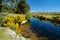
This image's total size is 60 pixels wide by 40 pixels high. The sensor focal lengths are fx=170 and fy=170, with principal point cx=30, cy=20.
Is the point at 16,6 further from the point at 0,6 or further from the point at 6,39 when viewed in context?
the point at 6,39

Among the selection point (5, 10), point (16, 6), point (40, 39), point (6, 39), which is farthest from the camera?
point (16, 6)

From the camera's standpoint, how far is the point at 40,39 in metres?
26.3

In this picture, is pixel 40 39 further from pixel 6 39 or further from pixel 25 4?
pixel 25 4

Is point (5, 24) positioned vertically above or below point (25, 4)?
above

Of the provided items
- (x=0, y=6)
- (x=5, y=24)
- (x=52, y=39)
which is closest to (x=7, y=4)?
(x=0, y=6)

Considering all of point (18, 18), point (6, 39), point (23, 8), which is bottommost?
point (23, 8)

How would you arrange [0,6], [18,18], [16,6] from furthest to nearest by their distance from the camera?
[16,6], [0,6], [18,18]

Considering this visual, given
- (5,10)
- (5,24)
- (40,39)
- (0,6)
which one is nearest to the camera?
(40,39)

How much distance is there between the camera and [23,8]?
9431cm

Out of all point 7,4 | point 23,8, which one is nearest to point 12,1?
point 7,4

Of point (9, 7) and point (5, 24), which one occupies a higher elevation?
point (5, 24)

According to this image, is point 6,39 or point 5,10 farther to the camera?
point 5,10

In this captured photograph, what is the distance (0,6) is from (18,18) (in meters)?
26.8

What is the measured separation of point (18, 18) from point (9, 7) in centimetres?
4072
